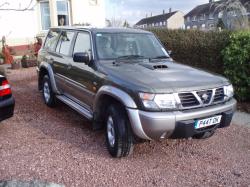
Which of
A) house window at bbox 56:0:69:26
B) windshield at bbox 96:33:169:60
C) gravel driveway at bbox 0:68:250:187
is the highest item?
house window at bbox 56:0:69:26

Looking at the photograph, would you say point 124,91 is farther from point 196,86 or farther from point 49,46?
point 49,46

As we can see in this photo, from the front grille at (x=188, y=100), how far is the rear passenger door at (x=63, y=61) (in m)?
2.50

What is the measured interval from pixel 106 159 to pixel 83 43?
214 cm

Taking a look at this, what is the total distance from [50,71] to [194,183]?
4.13 meters

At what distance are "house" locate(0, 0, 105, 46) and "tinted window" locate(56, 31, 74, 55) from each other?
9387 millimetres

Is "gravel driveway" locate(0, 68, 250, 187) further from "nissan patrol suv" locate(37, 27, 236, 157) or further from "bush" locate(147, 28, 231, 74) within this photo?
"bush" locate(147, 28, 231, 74)

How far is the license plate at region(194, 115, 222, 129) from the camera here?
3849 millimetres

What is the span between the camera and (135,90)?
3719 millimetres

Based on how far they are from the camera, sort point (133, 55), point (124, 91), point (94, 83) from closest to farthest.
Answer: point (124, 91)
point (94, 83)
point (133, 55)

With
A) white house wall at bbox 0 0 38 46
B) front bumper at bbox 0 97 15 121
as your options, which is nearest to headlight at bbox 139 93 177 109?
front bumper at bbox 0 97 15 121

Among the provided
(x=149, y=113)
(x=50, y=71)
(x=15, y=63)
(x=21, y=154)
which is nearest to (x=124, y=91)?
(x=149, y=113)

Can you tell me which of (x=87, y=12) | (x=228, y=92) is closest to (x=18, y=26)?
(x=87, y=12)

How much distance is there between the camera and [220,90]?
418 cm

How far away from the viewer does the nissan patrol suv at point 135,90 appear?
367 centimetres
